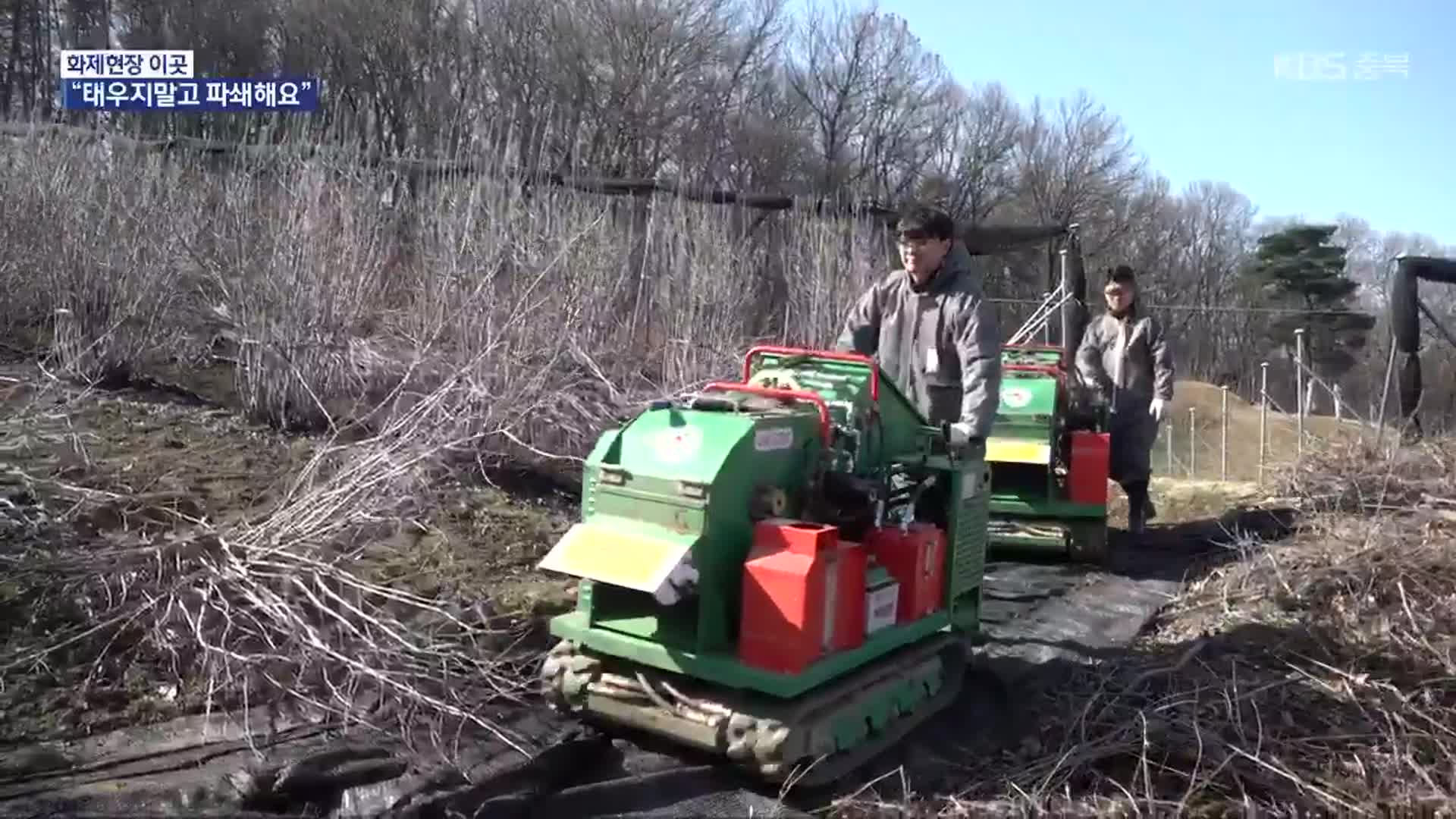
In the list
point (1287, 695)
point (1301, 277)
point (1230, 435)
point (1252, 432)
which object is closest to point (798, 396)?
point (1287, 695)

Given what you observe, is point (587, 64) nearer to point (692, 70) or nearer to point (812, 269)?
point (692, 70)

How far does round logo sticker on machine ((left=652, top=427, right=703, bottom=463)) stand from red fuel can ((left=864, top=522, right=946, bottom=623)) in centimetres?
83

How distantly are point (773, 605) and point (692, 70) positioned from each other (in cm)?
2654

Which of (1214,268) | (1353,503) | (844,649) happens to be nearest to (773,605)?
(844,649)

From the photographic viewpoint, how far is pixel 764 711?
355cm

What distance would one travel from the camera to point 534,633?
4715 millimetres

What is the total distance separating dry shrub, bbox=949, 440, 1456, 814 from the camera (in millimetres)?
3768

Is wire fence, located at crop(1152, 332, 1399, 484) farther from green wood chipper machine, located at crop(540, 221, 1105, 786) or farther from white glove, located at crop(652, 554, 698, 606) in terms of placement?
white glove, located at crop(652, 554, 698, 606)

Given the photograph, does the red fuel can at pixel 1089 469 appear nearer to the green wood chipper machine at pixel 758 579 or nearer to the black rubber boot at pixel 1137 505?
the black rubber boot at pixel 1137 505

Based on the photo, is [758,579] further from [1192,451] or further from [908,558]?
[1192,451]

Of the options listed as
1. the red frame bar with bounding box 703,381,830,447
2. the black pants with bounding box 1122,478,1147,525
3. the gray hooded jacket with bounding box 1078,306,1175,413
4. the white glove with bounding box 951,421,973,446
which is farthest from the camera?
the black pants with bounding box 1122,478,1147,525

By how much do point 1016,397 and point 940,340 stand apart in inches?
87.2

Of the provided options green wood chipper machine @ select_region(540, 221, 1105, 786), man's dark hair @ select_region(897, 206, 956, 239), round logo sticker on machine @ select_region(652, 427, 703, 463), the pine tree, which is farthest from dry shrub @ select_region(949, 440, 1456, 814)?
the pine tree

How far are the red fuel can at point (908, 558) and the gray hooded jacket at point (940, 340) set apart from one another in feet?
2.06
